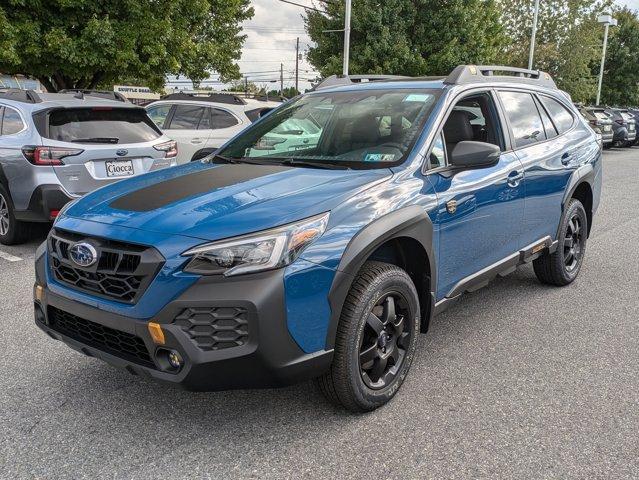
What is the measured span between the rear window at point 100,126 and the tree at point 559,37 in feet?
99.5

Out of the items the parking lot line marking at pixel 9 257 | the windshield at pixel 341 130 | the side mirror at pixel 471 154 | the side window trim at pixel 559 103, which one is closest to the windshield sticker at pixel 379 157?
the windshield at pixel 341 130

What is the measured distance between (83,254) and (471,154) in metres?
2.09

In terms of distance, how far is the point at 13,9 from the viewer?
1445 centimetres

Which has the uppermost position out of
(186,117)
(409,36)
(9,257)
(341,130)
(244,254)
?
(409,36)

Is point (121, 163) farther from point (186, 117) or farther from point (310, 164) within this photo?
point (186, 117)

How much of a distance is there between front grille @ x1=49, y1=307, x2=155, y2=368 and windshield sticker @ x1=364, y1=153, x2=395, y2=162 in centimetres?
161

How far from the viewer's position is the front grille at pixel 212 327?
2.37 m

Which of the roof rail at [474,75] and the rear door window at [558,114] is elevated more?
the roof rail at [474,75]

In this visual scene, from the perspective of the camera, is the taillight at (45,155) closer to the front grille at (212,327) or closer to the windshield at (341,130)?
the windshield at (341,130)

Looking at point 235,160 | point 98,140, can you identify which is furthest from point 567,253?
point 98,140

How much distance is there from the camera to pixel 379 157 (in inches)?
130

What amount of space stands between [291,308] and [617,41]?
48893 mm

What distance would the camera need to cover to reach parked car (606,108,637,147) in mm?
23078

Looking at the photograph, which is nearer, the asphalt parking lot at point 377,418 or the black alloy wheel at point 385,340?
the asphalt parking lot at point 377,418
